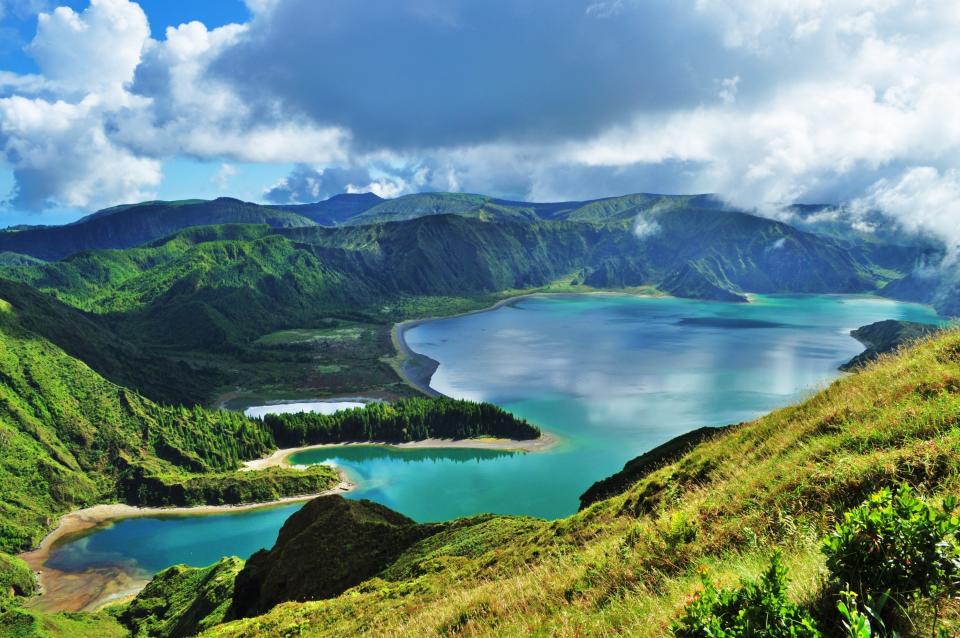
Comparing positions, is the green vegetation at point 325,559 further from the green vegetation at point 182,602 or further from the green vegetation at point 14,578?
the green vegetation at point 14,578

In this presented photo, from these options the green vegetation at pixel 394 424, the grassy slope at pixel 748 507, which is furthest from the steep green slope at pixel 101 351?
the grassy slope at pixel 748 507

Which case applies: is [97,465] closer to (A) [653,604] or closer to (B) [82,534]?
(B) [82,534]

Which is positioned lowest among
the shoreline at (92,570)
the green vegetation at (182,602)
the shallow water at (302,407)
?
the shoreline at (92,570)

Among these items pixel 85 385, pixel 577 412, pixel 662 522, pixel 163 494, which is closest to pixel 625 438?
pixel 577 412

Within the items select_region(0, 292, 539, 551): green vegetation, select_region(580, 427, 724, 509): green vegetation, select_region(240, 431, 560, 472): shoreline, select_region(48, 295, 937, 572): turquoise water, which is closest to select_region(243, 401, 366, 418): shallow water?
select_region(0, 292, 539, 551): green vegetation

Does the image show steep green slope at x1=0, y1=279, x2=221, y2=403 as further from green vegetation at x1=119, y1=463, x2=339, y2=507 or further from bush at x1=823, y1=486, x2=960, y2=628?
bush at x1=823, y1=486, x2=960, y2=628

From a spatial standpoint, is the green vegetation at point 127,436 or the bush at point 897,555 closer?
the bush at point 897,555

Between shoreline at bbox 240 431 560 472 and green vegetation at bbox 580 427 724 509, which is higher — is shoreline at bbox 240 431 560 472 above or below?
below
